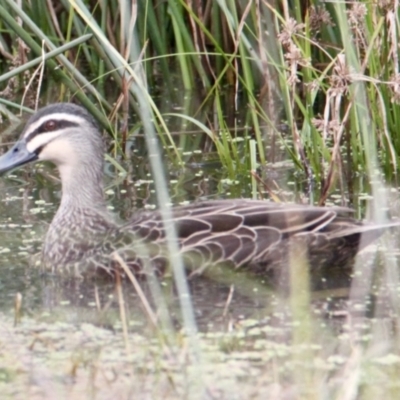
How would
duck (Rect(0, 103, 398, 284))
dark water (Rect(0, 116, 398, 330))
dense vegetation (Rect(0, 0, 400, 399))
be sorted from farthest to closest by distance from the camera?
1. duck (Rect(0, 103, 398, 284))
2. dark water (Rect(0, 116, 398, 330))
3. dense vegetation (Rect(0, 0, 400, 399))

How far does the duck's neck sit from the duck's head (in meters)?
0.02

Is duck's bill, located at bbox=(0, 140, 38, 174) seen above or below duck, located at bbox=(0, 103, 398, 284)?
above

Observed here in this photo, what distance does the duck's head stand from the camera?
21.7ft

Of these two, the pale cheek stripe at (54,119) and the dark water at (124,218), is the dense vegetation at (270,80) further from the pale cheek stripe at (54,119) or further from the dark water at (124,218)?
the pale cheek stripe at (54,119)

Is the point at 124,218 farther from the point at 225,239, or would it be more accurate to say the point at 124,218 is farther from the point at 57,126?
the point at 225,239

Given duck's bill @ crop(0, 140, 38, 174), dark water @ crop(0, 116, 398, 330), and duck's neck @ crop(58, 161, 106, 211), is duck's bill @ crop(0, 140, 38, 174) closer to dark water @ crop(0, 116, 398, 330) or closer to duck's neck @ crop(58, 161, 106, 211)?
duck's neck @ crop(58, 161, 106, 211)

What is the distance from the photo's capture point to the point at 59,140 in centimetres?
666

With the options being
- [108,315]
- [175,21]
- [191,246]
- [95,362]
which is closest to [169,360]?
[95,362]

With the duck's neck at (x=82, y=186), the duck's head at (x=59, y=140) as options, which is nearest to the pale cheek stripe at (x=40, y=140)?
the duck's head at (x=59, y=140)

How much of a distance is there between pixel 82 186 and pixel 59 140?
0.89 feet

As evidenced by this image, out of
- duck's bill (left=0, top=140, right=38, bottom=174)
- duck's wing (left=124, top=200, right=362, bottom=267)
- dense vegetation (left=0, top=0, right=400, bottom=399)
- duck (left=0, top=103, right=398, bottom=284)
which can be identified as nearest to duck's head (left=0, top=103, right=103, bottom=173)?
duck's bill (left=0, top=140, right=38, bottom=174)

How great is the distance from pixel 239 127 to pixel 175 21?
88 centimetres

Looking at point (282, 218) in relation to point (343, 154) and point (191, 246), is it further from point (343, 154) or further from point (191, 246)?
point (343, 154)

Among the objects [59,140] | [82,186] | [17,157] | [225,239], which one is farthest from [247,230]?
[17,157]
